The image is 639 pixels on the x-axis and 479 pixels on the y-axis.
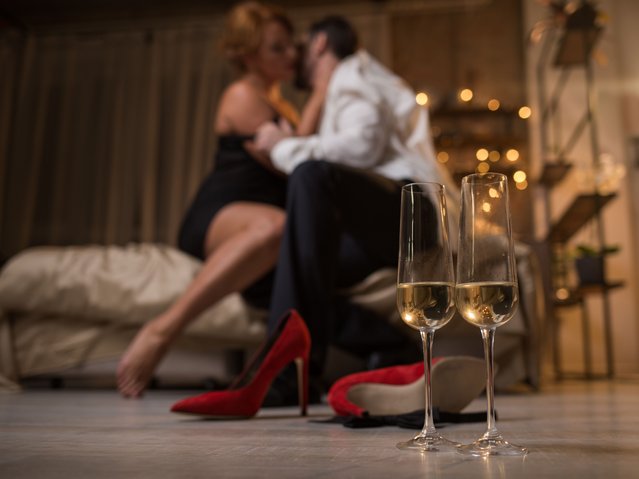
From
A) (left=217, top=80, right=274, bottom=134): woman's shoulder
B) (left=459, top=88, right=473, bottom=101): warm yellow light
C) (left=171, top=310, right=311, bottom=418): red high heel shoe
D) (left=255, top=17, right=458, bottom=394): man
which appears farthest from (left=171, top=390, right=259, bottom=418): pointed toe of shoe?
(left=459, top=88, right=473, bottom=101): warm yellow light

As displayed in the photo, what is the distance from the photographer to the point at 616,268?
369 centimetres

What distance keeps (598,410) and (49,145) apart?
4.34 metres

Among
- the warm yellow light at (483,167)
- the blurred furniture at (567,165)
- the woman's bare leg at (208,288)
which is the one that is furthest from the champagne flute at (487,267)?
the warm yellow light at (483,167)

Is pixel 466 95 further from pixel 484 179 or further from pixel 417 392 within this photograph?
pixel 484 179

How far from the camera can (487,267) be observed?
70 centimetres

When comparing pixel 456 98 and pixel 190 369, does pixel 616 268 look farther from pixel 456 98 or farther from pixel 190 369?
pixel 190 369

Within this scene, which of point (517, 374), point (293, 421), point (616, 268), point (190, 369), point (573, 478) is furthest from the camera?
point (616, 268)

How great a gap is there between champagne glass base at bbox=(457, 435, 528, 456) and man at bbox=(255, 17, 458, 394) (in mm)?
672

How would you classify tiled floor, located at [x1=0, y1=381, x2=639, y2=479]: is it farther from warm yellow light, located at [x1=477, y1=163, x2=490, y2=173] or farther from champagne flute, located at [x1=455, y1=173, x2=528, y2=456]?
warm yellow light, located at [x1=477, y1=163, x2=490, y2=173]

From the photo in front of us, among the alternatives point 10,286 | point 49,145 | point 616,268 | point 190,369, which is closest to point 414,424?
point 190,369

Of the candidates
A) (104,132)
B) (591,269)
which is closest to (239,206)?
(591,269)

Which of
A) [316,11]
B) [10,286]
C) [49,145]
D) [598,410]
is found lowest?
[598,410]

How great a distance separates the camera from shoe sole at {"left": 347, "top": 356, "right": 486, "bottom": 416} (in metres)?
1.05

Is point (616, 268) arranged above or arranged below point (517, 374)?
above
